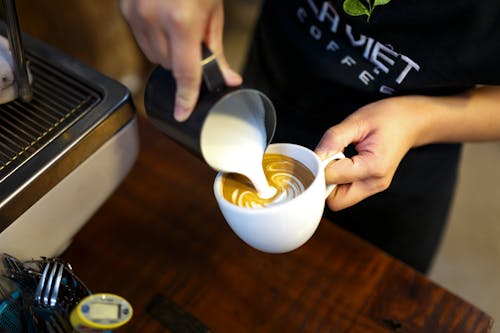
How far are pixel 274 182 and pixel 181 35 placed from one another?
10.9 inches

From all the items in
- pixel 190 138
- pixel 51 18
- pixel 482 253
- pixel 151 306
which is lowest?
pixel 482 253

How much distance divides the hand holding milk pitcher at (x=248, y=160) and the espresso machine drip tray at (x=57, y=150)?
16 cm

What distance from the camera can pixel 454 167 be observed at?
46.4 inches

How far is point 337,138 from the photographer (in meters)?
0.81

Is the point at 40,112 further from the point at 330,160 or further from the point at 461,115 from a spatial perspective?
the point at 461,115

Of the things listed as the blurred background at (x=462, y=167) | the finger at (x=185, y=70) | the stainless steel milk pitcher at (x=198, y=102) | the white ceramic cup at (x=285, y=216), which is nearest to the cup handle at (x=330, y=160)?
the white ceramic cup at (x=285, y=216)

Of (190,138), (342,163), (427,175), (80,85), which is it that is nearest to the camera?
(190,138)

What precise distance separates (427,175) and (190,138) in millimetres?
625

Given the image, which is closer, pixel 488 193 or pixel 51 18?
pixel 51 18

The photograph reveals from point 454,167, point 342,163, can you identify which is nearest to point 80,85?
point 342,163

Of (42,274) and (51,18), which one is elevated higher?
(42,274)

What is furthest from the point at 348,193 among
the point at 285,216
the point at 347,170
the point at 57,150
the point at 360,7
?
the point at 57,150

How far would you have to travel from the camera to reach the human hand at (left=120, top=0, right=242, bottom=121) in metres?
0.64

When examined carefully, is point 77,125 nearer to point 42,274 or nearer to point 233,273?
point 42,274
